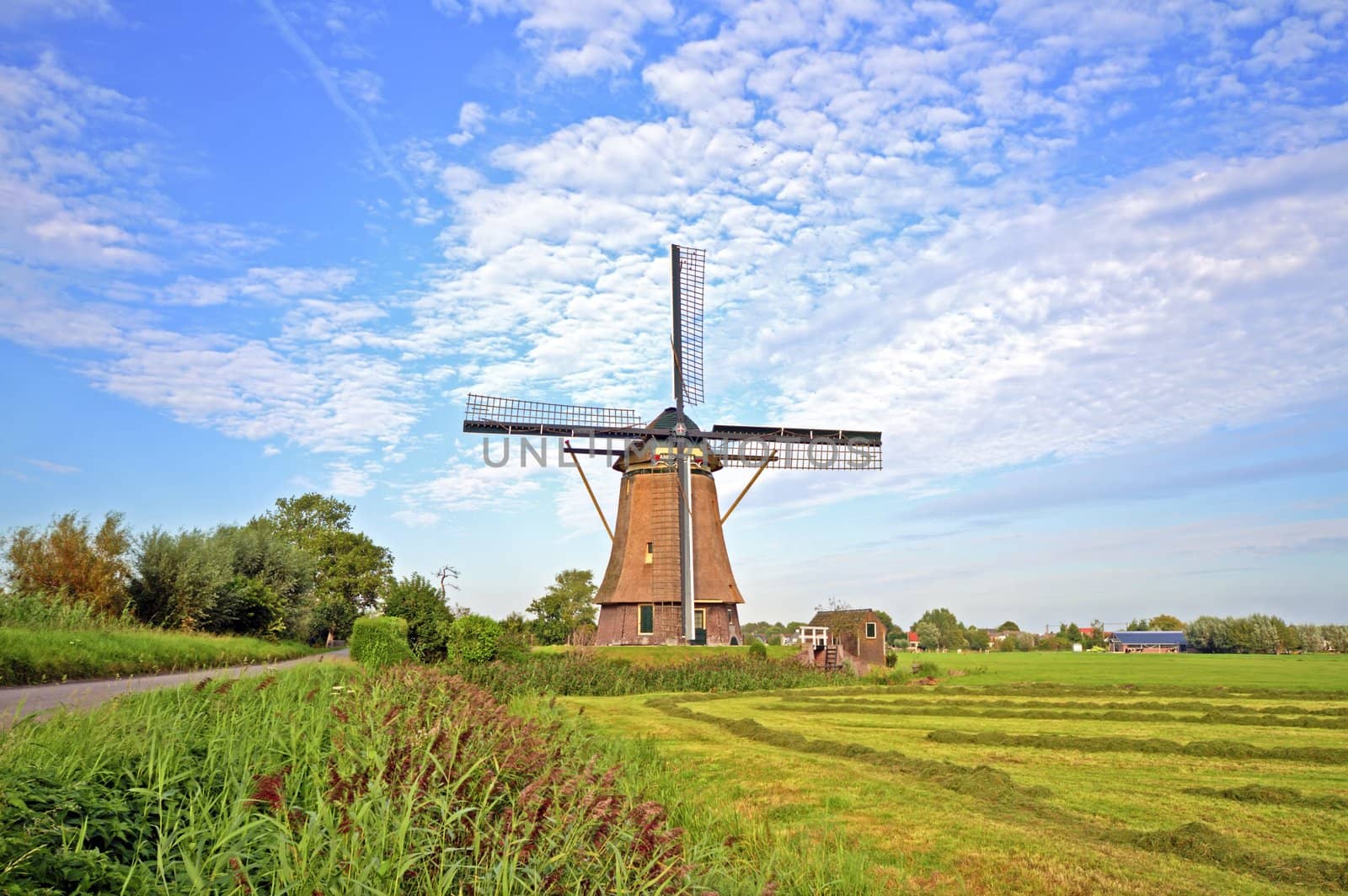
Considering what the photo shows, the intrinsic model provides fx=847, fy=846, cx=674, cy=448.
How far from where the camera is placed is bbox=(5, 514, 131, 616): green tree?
23.1m

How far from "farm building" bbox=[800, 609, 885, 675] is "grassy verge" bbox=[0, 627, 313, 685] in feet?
71.5

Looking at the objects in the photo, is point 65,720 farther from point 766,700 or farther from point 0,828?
point 766,700

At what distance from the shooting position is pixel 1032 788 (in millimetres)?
9109

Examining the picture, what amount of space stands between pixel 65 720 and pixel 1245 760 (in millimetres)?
13641

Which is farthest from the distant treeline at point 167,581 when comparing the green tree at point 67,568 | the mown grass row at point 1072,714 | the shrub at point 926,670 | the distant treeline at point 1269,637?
the distant treeline at point 1269,637

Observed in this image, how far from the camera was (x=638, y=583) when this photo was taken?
32.7 meters

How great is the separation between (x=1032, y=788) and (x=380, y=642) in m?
14.7

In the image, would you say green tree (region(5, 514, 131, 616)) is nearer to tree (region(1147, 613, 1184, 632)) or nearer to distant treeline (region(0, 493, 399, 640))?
distant treeline (region(0, 493, 399, 640))

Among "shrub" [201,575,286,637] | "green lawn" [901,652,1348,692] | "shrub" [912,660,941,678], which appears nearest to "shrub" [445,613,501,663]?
"shrub" [201,575,286,637]

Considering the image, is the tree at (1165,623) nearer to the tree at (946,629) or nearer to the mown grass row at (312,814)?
the tree at (946,629)

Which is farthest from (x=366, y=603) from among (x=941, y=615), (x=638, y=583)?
(x=941, y=615)

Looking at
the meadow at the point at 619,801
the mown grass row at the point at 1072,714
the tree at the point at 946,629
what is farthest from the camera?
the tree at the point at 946,629

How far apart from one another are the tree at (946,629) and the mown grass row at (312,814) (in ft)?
350

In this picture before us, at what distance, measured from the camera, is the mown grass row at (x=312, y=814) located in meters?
3.53
